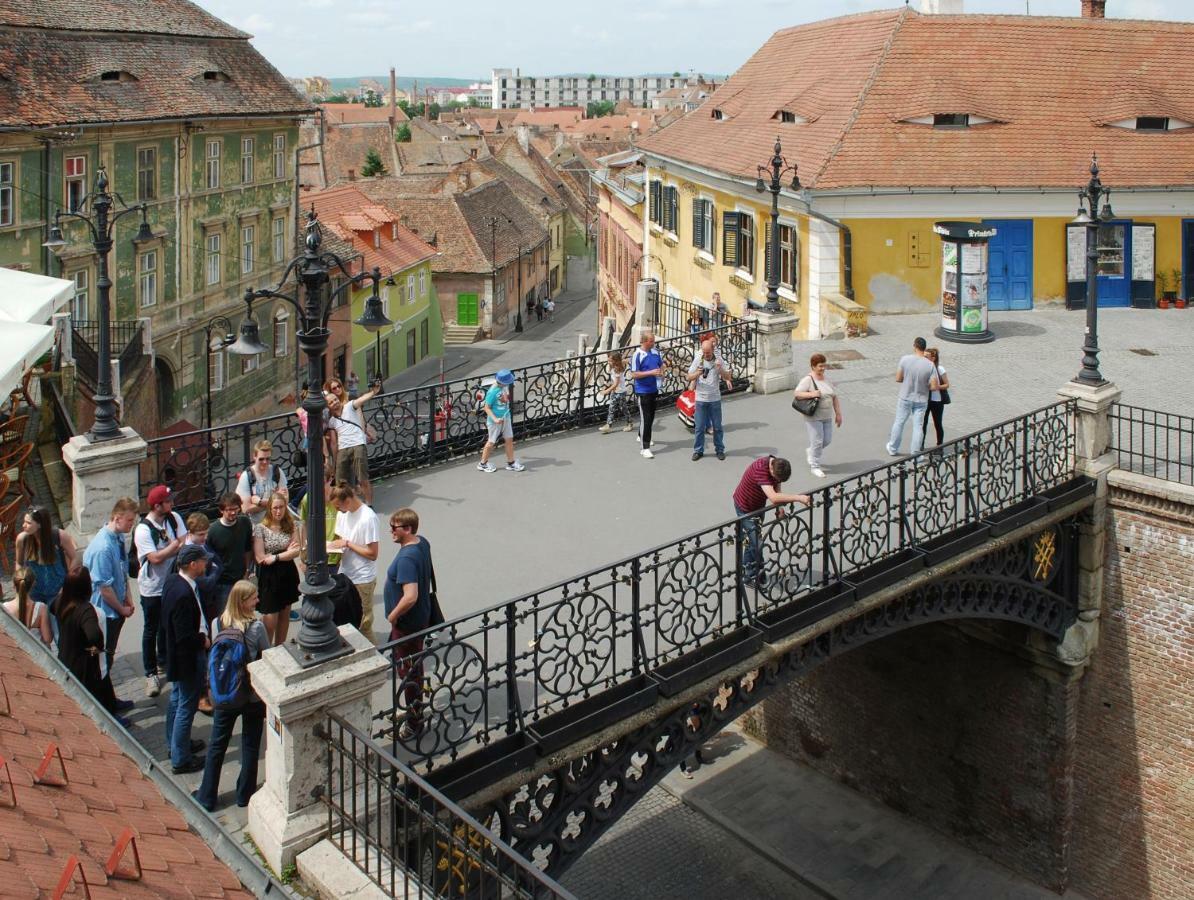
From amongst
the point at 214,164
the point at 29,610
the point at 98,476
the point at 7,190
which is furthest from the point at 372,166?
the point at 29,610

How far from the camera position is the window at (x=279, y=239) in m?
40.9

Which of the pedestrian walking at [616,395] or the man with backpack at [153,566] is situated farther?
the pedestrian walking at [616,395]

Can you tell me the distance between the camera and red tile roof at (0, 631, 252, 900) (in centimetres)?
575

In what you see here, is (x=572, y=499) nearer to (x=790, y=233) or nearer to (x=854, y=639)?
(x=854, y=639)

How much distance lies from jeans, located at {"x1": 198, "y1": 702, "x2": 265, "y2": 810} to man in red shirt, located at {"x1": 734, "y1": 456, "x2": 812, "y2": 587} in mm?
4284

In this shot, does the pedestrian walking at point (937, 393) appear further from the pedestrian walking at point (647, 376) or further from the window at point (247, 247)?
the window at point (247, 247)

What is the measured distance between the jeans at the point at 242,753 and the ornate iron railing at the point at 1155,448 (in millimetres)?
10805

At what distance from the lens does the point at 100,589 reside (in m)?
9.48

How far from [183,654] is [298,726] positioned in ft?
4.34

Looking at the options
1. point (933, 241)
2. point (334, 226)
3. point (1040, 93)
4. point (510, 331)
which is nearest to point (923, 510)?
point (933, 241)

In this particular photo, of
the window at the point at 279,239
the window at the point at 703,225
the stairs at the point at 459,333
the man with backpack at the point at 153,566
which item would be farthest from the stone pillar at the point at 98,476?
the stairs at the point at 459,333

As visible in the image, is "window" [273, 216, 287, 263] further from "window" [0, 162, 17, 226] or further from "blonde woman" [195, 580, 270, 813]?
"blonde woman" [195, 580, 270, 813]

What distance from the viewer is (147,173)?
32250 millimetres

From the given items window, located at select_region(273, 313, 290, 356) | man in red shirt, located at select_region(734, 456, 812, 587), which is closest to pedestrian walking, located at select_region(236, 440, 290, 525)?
man in red shirt, located at select_region(734, 456, 812, 587)
